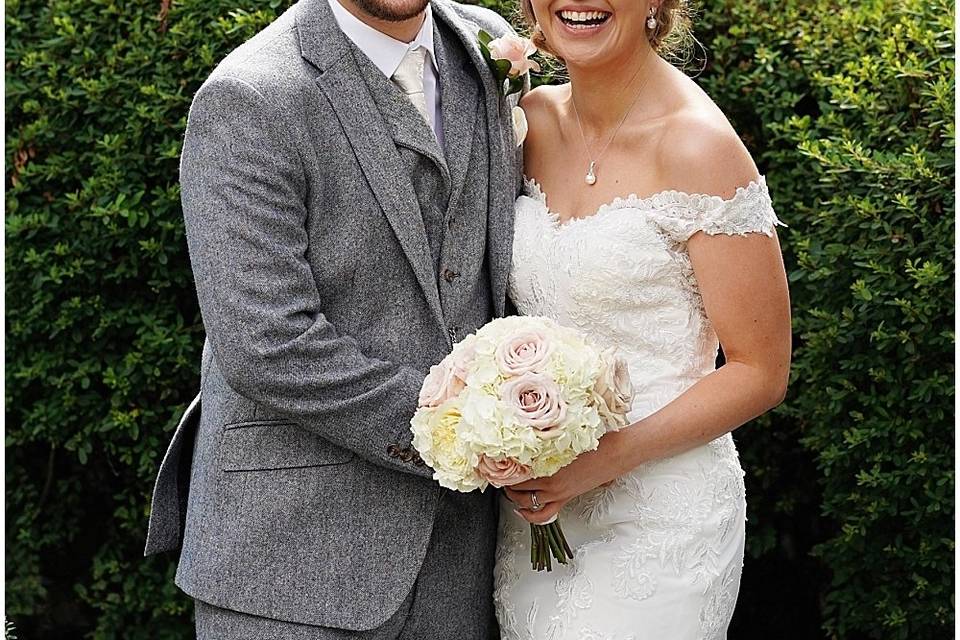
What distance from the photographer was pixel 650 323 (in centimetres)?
300

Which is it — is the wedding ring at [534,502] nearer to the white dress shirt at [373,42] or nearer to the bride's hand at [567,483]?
the bride's hand at [567,483]

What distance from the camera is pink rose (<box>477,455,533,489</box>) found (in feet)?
8.46

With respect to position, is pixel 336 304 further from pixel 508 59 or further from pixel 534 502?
pixel 508 59

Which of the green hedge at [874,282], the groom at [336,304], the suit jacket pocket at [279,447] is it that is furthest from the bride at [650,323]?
the green hedge at [874,282]

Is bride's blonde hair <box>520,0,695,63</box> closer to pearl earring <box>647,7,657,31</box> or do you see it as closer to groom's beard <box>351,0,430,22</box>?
pearl earring <box>647,7,657,31</box>

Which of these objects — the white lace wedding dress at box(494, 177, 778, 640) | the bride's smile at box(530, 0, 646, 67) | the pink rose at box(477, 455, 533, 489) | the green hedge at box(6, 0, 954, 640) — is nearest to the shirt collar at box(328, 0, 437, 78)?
the bride's smile at box(530, 0, 646, 67)

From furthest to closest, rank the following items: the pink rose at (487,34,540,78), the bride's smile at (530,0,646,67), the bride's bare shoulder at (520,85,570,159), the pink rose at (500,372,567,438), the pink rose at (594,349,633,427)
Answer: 1. the bride's bare shoulder at (520,85,570,159)
2. the pink rose at (487,34,540,78)
3. the bride's smile at (530,0,646,67)
4. the pink rose at (594,349,633,427)
5. the pink rose at (500,372,567,438)

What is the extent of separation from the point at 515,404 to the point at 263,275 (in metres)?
0.55

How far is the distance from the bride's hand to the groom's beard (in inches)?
38.8

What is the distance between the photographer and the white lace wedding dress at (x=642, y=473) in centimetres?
291

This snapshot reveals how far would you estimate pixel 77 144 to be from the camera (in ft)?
14.9

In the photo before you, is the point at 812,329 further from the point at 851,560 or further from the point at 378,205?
the point at 378,205

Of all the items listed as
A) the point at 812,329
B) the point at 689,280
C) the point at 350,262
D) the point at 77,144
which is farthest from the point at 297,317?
the point at 77,144

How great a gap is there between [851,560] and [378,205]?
7.08ft
